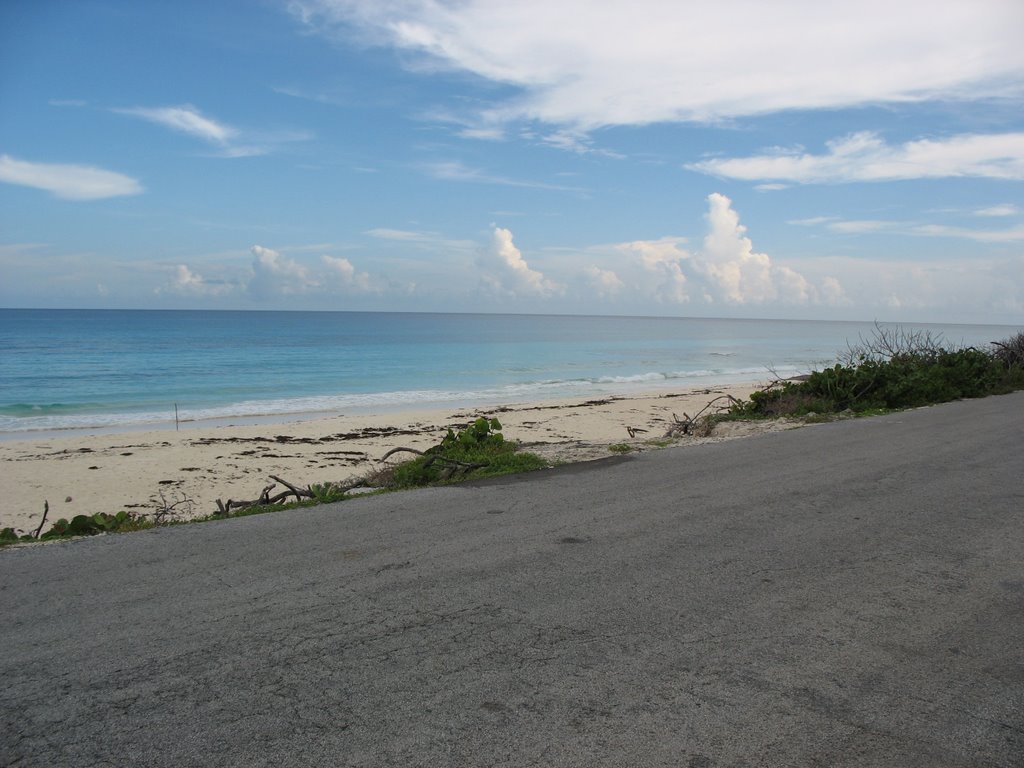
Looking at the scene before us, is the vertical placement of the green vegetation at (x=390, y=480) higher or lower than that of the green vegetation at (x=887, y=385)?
lower

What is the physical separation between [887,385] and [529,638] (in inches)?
505

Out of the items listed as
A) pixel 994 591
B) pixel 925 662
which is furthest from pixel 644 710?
pixel 994 591

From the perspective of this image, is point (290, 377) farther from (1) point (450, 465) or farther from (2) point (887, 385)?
(1) point (450, 465)

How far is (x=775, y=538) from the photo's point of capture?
17.6 feet

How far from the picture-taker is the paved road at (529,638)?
2.80 metres

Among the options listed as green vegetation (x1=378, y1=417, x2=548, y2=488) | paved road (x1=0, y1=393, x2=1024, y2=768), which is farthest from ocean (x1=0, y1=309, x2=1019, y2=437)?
paved road (x1=0, y1=393, x2=1024, y2=768)

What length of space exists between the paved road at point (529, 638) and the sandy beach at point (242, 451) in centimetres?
332

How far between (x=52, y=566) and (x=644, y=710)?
3841 millimetres

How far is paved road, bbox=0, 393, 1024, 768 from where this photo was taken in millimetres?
2805

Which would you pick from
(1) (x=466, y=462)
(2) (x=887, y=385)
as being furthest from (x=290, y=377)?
(1) (x=466, y=462)

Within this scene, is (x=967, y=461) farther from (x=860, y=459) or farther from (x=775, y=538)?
(x=775, y=538)

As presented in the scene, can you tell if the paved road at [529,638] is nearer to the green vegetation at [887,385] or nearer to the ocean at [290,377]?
the green vegetation at [887,385]

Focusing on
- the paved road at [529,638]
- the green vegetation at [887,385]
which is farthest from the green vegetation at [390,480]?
the green vegetation at [887,385]

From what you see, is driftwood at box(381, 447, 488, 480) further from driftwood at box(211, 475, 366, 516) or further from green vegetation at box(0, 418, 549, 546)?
driftwood at box(211, 475, 366, 516)
